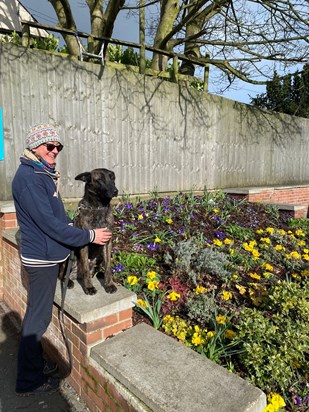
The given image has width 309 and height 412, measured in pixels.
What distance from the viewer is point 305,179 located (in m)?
11.1

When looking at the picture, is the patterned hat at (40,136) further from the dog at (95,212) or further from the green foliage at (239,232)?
the green foliage at (239,232)

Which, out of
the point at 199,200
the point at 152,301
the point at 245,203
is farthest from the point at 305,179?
the point at 152,301

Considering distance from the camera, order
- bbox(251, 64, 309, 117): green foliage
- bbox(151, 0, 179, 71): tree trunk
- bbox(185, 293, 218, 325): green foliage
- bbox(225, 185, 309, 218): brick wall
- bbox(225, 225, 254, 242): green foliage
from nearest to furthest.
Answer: bbox(185, 293, 218, 325): green foliage, bbox(225, 225, 254, 242): green foliage, bbox(225, 185, 309, 218): brick wall, bbox(151, 0, 179, 71): tree trunk, bbox(251, 64, 309, 117): green foliage

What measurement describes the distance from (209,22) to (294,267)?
808 centimetres

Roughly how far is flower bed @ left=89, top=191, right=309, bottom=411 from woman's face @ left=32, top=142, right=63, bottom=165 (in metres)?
1.34

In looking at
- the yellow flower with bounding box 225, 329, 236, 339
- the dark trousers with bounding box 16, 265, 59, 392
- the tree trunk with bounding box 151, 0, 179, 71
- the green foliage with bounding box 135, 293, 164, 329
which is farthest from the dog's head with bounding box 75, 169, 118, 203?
the tree trunk with bounding box 151, 0, 179, 71

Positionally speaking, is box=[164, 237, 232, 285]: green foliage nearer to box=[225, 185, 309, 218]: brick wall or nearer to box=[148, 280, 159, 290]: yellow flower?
box=[148, 280, 159, 290]: yellow flower

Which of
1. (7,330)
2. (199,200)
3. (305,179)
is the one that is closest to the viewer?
(7,330)

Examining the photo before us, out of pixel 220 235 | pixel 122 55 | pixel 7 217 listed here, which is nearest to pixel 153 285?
pixel 220 235

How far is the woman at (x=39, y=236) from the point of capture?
7.07ft

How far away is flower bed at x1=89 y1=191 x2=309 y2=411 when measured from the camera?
2.11 meters

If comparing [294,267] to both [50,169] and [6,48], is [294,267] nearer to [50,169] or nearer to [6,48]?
[50,169]

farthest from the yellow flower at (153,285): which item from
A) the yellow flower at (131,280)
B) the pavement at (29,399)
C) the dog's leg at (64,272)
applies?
the pavement at (29,399)

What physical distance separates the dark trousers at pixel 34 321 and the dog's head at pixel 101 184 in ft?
Result: 2.21
